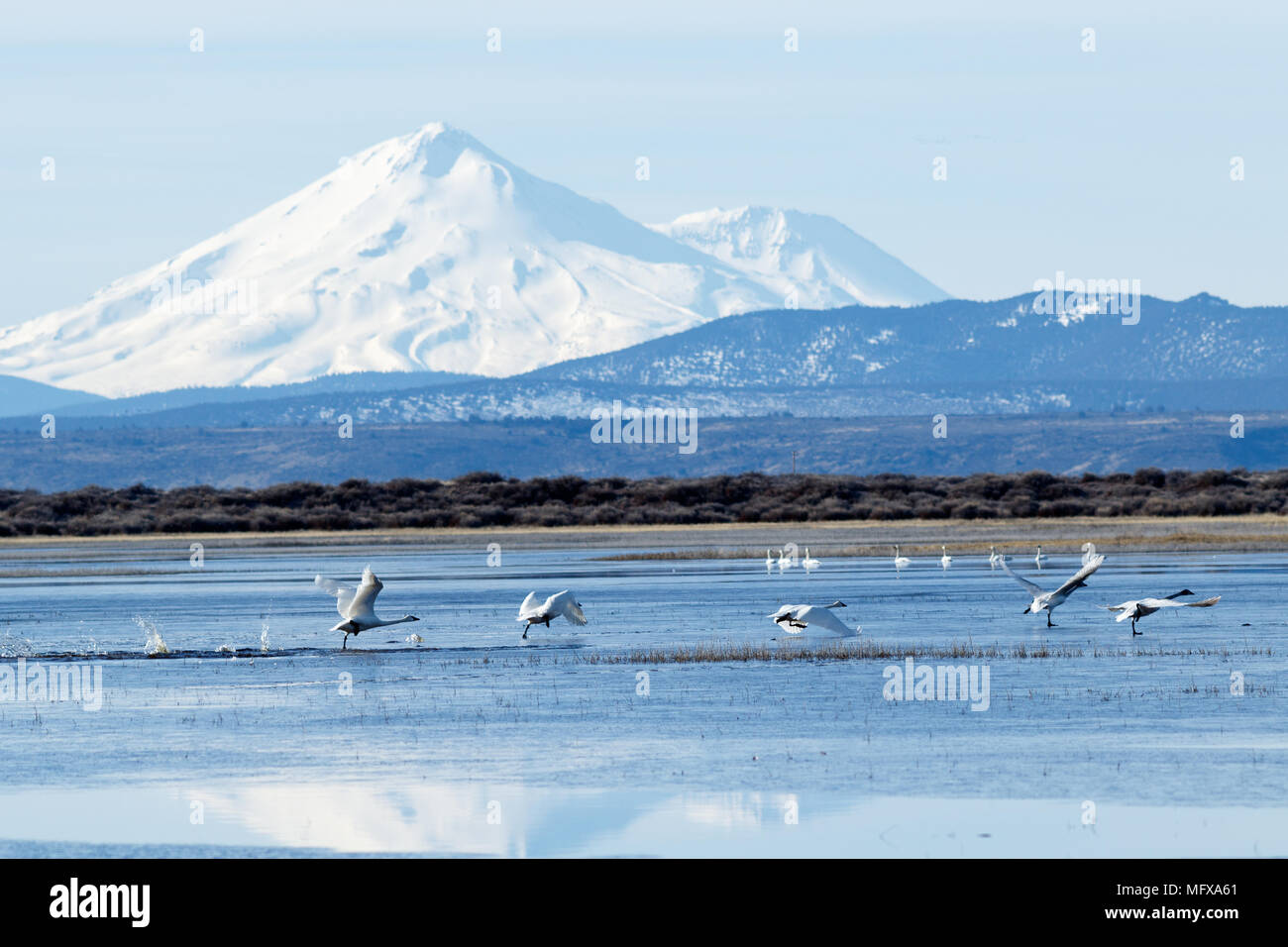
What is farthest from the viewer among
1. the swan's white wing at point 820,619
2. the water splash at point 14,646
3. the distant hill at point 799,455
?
the distant hill at point 799,455

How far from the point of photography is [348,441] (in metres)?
200

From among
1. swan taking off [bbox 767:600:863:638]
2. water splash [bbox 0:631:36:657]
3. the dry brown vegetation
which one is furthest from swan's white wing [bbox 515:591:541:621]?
the dry brown vegetation

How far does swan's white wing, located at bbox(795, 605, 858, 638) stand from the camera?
92.0 feet

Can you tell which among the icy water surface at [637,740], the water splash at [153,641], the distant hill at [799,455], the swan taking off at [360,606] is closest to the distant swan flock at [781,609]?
the swan taking off at [360,606]

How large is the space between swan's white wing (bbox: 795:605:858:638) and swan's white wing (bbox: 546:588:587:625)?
3167mm

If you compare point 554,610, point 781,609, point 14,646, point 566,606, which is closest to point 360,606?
point 554,610

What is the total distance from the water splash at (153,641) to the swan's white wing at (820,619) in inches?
347

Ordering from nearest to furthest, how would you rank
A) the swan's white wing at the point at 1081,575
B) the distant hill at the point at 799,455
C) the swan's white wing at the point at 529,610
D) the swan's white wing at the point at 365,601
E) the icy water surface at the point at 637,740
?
the icy water surface at the point at 637,740 < the swan's white wing at the point at 365,601 < the swan's white wing at the point at 1081,575 < the swan's white wing at the point at 529,610 < the distant hill at the point at 799,455

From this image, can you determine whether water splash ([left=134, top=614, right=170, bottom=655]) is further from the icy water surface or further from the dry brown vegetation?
the dry brown vegetation

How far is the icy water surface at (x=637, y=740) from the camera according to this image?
581 inches

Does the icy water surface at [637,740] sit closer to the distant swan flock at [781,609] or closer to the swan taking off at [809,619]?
the distant swan flock at [781,609]

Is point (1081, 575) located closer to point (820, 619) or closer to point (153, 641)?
point (820, 619)
